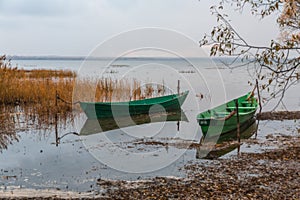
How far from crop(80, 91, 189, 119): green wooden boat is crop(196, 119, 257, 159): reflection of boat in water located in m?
6.32

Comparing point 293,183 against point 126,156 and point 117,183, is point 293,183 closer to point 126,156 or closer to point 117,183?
point 117,183

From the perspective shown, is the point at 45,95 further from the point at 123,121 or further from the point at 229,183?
the point at 229,183

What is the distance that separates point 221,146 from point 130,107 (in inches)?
305

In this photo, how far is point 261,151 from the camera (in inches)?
453

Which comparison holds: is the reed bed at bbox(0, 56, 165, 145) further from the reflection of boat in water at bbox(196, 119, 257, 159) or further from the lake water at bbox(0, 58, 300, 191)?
the reflection of boat in water at bbox(196, 119, 257, 159)

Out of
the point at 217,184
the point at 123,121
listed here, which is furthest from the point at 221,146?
the point at 123,121

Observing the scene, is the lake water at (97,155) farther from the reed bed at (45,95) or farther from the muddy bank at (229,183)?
the reed bed at (45,95)

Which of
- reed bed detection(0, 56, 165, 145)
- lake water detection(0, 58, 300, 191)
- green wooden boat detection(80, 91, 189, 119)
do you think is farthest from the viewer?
reed bed detection(0, 56, 165, 145)

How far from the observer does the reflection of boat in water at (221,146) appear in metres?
11.2

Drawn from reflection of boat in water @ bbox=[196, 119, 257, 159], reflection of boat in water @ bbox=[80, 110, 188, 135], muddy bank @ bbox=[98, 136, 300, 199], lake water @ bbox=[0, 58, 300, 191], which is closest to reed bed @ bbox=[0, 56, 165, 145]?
reflection of boat in water @ bbox=[80, 110, 188, 135]

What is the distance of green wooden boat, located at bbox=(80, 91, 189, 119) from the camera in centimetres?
1778

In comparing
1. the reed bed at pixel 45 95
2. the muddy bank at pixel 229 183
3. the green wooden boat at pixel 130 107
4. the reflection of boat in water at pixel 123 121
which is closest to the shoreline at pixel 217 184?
the muddy bank at pixel 229 183

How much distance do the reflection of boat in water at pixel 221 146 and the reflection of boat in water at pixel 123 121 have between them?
195 inches

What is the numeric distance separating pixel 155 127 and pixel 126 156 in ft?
18.2
